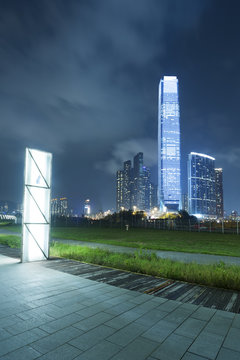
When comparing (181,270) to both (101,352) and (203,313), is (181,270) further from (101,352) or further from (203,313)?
(101,352)

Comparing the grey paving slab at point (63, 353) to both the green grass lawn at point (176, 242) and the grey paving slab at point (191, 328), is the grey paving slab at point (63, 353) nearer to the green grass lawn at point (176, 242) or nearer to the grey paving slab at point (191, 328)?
the grey paving slab at point (191, 328)

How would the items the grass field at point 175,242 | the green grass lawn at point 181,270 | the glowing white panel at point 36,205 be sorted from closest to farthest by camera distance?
1. the green grass lawn at point 181,270
2. the glowing white panel at point 36,205
3. the grass field at point 175,242

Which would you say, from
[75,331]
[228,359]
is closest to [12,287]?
[75,331]

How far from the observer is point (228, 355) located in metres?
2.88

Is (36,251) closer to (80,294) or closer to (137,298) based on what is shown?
(80,294)

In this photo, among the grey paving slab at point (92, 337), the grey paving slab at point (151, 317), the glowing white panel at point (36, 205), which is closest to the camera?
the grey paving slab at point (92, 337)

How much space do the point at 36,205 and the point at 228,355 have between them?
776 centimetres

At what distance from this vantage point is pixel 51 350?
2.96m

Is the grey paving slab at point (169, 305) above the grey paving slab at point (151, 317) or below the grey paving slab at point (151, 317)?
below

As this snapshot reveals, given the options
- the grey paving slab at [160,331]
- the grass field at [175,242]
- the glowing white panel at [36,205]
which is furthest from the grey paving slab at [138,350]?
the grass field at [175,242]

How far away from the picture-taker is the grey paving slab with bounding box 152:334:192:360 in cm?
284

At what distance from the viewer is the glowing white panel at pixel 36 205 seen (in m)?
8.79

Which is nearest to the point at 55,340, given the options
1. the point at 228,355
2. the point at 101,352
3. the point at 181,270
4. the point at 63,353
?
the point at 63,353

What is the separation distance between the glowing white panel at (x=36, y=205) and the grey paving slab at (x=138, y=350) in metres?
6.51
